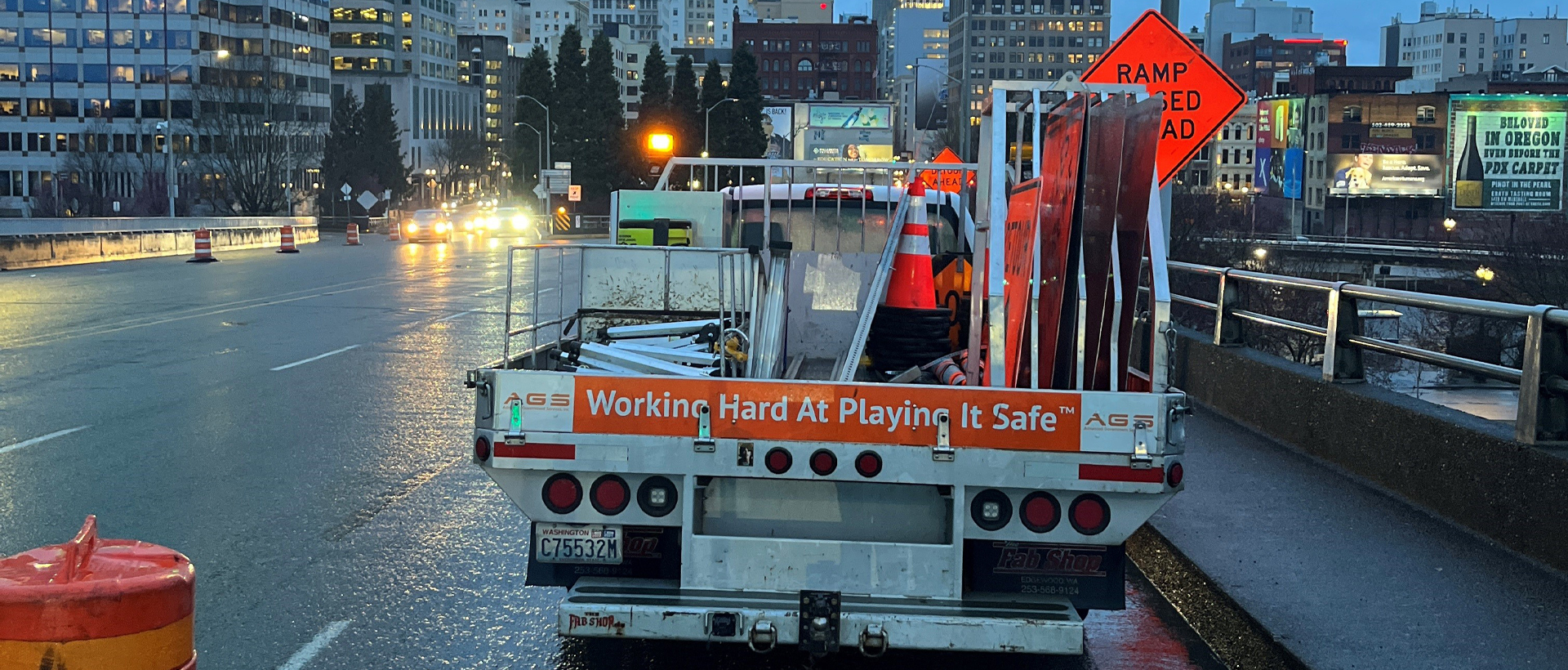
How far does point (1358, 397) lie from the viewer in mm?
8930

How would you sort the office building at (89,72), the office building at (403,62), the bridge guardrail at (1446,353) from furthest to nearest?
the office building at (403,62)
the office building at (89,72)
the bridge guardrail at (1446,353)

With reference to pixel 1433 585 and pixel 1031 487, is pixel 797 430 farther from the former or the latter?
pixel 1433 585

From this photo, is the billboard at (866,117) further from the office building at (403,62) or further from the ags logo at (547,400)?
the office building at (403,62)

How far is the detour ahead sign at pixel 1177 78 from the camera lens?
1103cm

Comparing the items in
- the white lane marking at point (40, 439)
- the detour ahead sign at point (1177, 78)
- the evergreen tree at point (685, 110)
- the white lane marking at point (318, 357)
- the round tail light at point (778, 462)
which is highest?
the evergreen tree at point (685, 110)

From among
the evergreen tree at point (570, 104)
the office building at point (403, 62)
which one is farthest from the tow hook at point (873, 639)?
the office building at point (403, 62)

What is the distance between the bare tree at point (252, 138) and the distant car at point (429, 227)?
54.2 ft

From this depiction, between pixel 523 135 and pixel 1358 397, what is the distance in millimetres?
110104

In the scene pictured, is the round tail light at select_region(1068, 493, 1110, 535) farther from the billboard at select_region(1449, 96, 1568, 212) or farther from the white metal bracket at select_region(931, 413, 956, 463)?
the billboard at select_region(1449, 96, 1568, 212)

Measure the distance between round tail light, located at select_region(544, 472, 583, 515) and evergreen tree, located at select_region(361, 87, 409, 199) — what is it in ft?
389

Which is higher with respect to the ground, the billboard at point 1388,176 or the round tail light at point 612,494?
the billboard at point 1388,176

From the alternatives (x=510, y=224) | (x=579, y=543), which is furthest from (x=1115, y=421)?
(x=510, y=224)

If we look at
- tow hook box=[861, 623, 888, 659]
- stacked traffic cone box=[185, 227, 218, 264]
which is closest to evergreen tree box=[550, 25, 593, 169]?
stacked traffic cone box=[185, 227, 218, 264]

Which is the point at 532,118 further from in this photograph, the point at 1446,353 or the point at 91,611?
the point at 91,611
